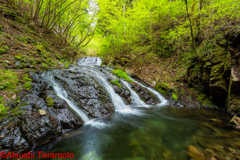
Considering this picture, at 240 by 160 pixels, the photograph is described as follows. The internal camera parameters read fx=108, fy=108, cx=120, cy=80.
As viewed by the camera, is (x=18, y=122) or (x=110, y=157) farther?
(x=18, y=122)

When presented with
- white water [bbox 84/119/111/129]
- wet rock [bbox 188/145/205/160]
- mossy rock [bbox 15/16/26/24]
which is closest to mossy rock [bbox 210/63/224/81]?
wet rock [bbox 188/145/205/160]

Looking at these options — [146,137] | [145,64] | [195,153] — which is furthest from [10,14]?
[195,153]

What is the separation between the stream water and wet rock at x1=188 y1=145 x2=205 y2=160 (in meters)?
0.12

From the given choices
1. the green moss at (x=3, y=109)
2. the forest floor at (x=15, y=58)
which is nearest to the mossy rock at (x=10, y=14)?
the forest floor at (x=15, y=58)

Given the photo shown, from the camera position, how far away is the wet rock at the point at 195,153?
8.20ft

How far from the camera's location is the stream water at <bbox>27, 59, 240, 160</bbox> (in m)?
2.62

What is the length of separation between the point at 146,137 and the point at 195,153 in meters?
1.24

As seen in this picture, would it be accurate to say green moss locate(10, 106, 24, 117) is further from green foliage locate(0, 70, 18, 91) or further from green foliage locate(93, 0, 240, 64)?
green foliage locate(93, 0, 240, 64)

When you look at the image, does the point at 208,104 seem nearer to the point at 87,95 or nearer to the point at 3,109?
the point at 87,95

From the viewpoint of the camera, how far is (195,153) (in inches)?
104

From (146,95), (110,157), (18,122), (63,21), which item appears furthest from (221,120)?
(63,21)

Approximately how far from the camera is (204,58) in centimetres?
662

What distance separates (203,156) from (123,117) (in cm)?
281

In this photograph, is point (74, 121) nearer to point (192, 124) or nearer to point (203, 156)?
point (203, 156)
